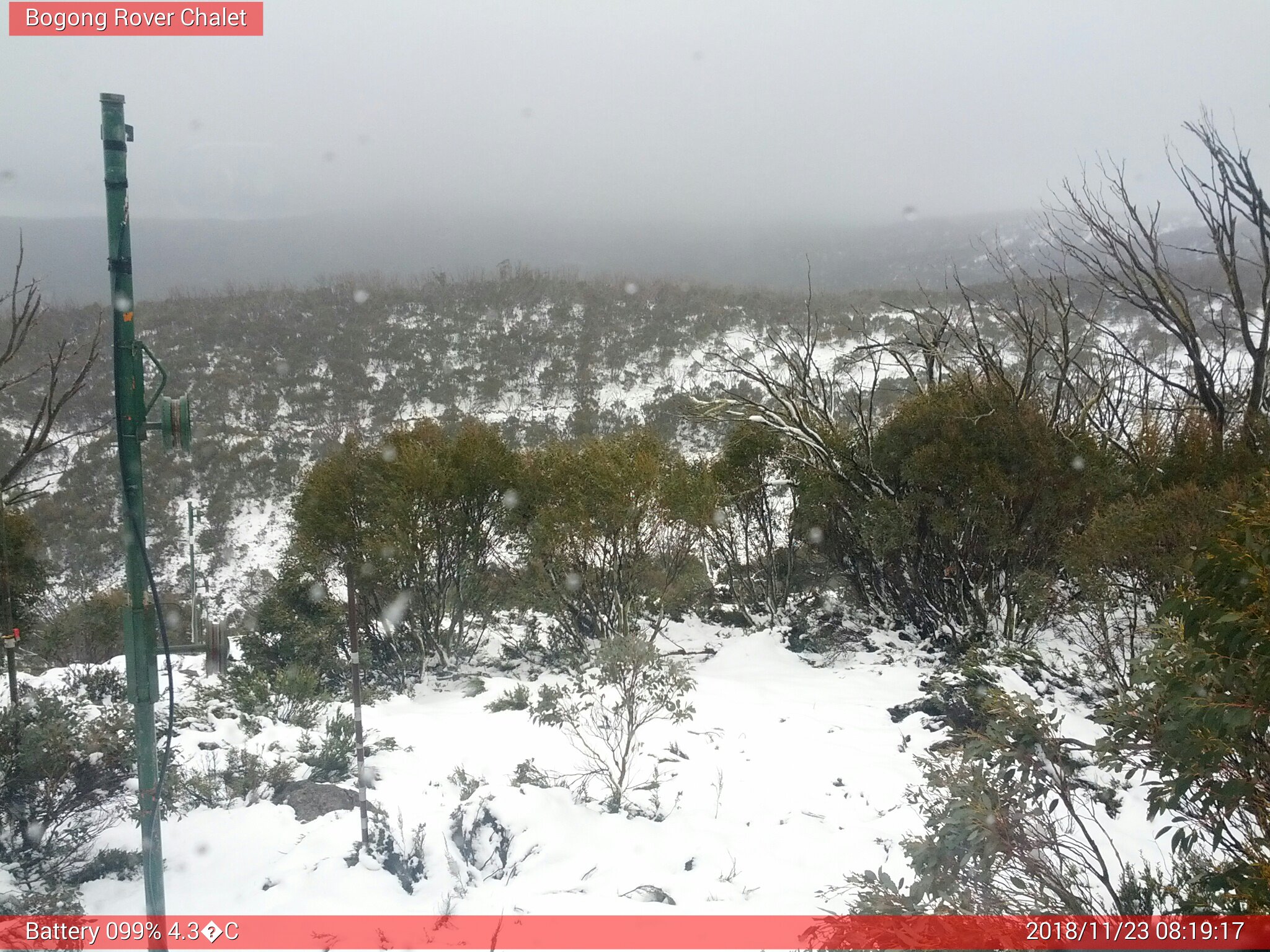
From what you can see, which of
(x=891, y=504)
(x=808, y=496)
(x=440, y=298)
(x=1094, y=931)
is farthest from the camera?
(x=440, y=298)

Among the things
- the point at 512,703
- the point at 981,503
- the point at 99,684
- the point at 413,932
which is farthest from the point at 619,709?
the point at 981,503

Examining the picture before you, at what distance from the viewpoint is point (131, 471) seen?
293 cm

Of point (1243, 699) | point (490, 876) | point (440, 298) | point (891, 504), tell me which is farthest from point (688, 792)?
point (440, 298)

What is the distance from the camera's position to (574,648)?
10.5m

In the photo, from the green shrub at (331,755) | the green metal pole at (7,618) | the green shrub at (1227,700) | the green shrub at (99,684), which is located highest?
the green shrub at (1227,700)

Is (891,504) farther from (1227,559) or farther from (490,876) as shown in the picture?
(1227,559)

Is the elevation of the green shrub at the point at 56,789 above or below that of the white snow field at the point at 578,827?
above

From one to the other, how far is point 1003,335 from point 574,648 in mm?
29294

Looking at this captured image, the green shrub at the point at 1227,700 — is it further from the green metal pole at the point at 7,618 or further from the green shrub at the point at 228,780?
the green metal pole at the point at 7,618

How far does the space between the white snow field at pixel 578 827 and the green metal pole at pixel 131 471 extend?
42.7 inches

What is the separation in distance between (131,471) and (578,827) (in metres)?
3.21

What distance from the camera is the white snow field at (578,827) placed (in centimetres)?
392

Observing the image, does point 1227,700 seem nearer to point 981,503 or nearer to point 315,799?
point 315,799

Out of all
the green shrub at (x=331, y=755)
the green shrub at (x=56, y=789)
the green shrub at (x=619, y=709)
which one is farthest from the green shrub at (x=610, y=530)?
the green shrub at (x=56, y=789)
